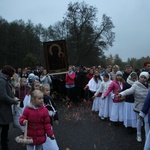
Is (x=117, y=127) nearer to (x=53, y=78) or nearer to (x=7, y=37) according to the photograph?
(x=53, y=78)

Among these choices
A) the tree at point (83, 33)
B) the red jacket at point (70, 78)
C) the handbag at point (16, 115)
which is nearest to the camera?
the handbag at point (16, 115)

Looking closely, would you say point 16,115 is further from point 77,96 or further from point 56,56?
point 77,96

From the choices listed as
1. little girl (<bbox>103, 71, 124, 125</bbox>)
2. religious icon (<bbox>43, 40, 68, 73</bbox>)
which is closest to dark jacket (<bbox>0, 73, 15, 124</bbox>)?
little girl (<bbox>103, 71, 124, 125</bbox>)

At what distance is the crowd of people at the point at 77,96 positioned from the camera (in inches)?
155

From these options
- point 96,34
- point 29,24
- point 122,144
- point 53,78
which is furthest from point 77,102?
point 29,24

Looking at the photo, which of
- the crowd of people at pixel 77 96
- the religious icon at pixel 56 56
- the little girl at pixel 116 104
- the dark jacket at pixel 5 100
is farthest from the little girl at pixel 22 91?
the religious icon at pixel 56 56

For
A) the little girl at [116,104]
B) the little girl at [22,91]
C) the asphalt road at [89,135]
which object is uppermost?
the little girl at [22,91]

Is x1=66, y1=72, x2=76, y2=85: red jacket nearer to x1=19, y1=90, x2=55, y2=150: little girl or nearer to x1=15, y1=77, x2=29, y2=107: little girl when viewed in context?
x1=15, y1=77, x2=29, y2=107: little girl

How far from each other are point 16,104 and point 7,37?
1647 inches

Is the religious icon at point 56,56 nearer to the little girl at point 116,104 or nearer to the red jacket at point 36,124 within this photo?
the little girl at point 116,104

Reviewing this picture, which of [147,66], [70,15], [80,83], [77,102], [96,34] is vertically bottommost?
[77,102]

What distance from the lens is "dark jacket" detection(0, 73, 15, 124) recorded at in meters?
4.60

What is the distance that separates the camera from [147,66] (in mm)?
7742

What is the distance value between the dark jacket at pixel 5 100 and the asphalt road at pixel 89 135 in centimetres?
101
